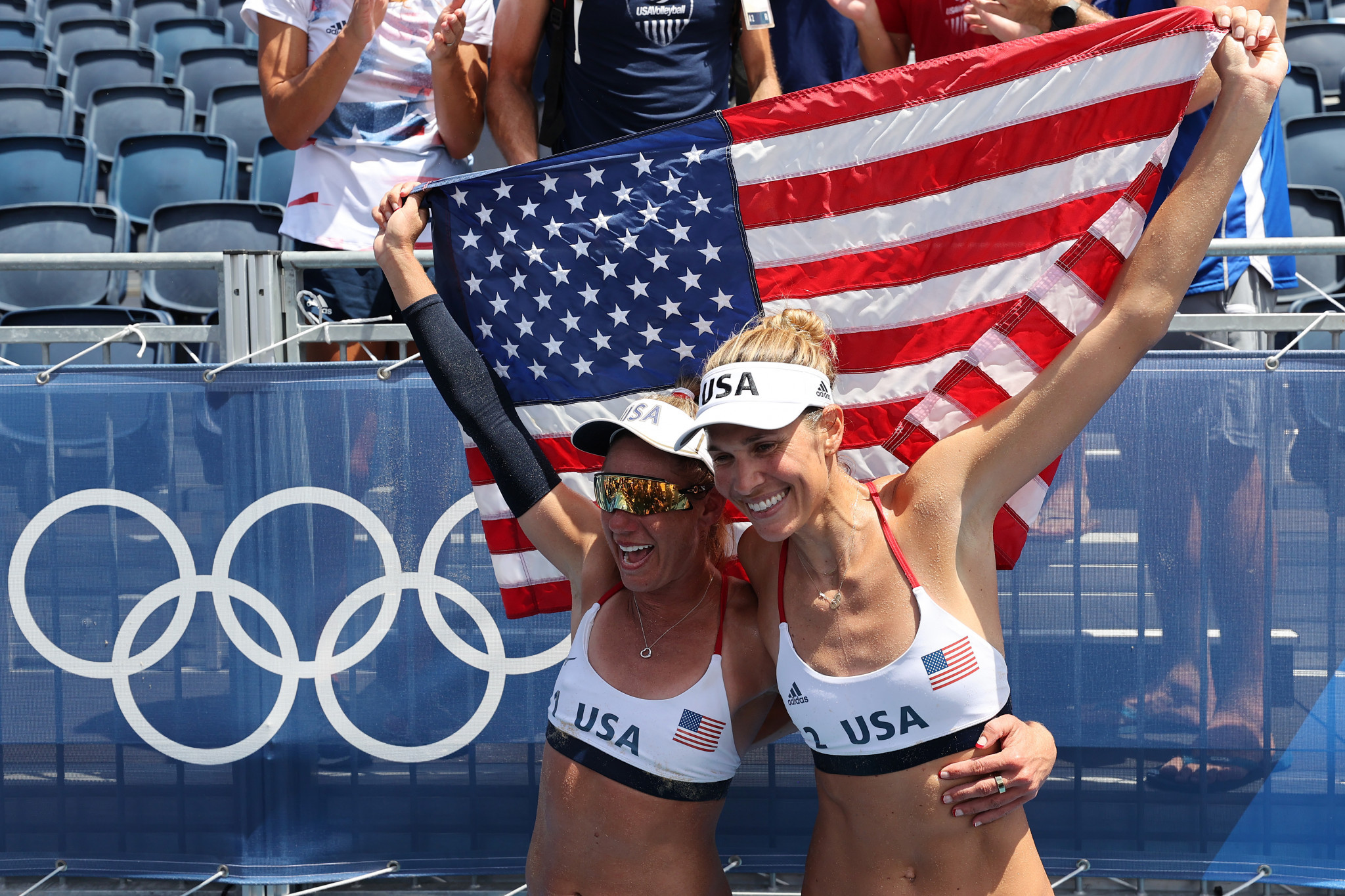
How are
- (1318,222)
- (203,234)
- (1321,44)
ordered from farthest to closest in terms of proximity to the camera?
(1321,44), (203,234), (1318,222)

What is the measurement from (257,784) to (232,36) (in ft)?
33.1

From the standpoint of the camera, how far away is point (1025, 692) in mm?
3900

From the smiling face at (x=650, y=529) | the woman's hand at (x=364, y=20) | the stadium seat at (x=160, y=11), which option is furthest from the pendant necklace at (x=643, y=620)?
the stadium seat at (x=160, y=11)

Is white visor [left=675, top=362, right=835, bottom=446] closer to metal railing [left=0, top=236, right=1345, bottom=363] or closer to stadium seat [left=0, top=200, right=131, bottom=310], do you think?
metal railing [left=0, top=236, right=1345, bottom=363]

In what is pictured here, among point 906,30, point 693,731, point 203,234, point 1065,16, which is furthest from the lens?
point 203,234

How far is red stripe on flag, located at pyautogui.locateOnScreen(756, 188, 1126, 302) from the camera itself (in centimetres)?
313

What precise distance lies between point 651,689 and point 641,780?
23cm

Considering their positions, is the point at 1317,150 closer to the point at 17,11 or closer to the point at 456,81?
the point at 456,81

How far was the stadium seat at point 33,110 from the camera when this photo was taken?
9945mm

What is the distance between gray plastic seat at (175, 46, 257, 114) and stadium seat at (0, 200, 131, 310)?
354 centimetres

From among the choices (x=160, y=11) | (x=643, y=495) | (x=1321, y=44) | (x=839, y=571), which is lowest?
(x=839, y=571)

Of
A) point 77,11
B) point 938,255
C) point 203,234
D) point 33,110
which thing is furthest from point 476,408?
point 77,11

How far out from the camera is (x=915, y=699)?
8.90 feet

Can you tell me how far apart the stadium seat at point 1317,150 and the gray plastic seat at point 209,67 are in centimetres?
868
